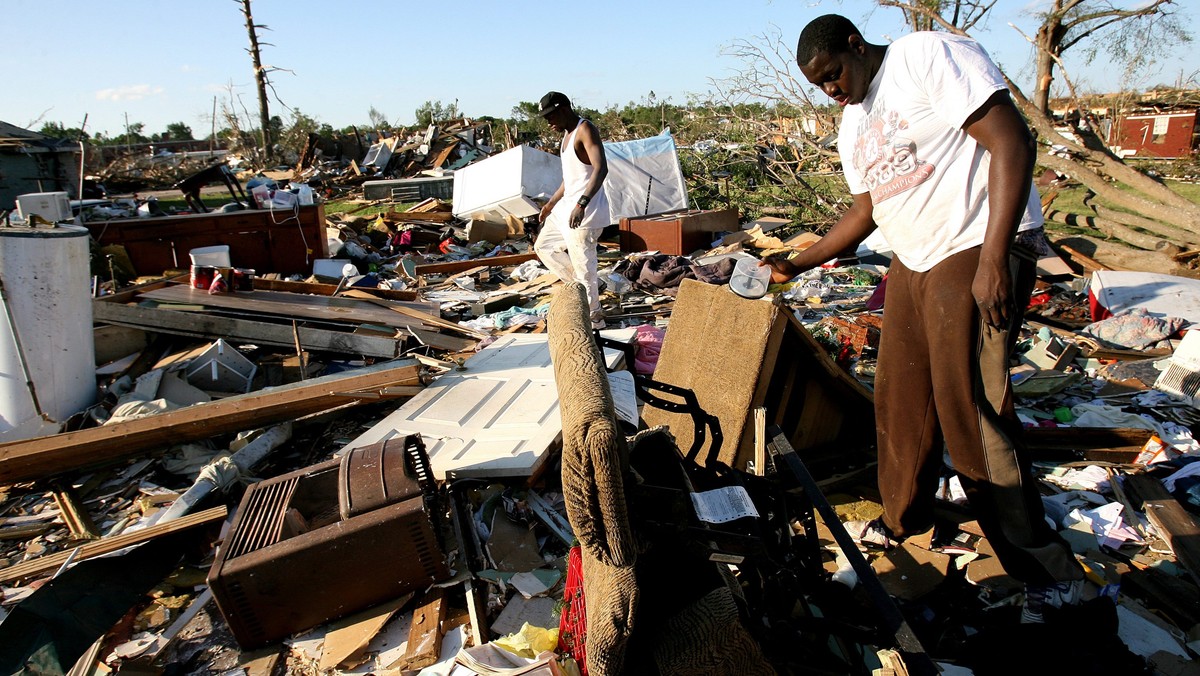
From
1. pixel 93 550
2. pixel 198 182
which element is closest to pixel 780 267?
pixel 93 550

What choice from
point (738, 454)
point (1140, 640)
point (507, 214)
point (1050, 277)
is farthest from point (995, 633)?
point (507, 214)

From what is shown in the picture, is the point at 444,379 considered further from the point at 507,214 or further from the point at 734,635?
the point at 507,214

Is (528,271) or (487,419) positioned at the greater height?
(528,271)

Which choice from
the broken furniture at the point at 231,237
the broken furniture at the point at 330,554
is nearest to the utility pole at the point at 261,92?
the broken furniture at the point at 231,237

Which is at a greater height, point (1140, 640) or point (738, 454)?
point (738, 454)

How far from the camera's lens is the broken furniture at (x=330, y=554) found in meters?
2.42

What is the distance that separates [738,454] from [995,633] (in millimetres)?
1148

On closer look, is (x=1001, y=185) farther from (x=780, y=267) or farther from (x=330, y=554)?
(x=330, y=554)

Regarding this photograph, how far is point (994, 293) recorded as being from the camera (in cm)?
197

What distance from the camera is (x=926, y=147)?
2.12 m

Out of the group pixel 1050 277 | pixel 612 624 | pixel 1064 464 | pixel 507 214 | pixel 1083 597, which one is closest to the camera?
pixel 612 624

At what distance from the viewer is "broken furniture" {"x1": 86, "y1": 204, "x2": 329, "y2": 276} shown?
813 centimetres

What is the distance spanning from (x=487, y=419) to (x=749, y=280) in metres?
1.88

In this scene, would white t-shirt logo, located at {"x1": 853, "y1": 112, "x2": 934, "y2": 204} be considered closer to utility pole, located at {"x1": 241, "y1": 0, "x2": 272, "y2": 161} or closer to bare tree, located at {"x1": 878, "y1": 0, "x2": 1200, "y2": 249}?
bare tree, located at {"x1": 878, "y1": 0, "x2": 1200, "y2": 249}
